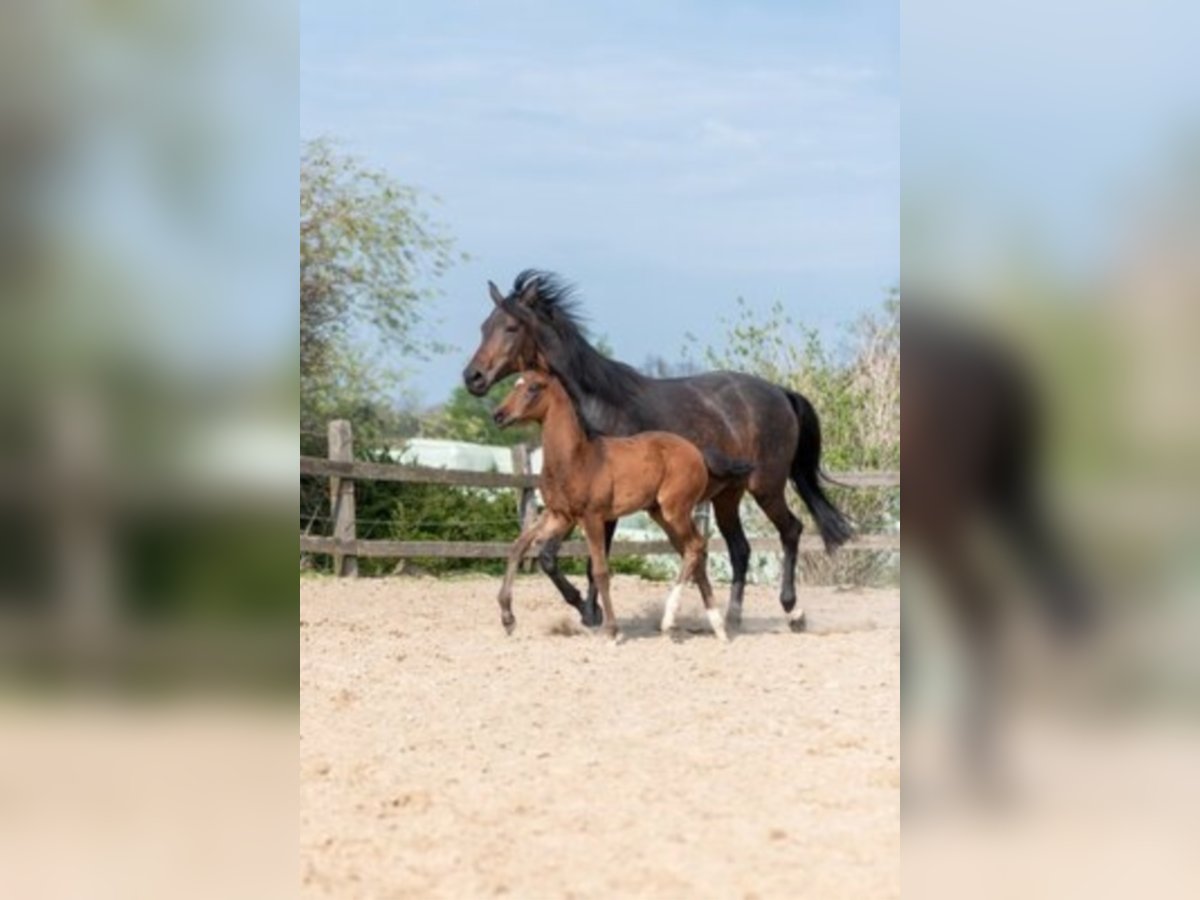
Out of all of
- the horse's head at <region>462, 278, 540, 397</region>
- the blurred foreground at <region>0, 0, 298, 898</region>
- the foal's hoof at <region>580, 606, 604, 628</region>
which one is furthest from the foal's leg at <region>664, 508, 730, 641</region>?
the blurred foreground at <region>0, 0, 298, 898</region>

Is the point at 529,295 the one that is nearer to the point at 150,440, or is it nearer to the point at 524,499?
the point at 524,499

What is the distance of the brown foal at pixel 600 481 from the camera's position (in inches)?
282

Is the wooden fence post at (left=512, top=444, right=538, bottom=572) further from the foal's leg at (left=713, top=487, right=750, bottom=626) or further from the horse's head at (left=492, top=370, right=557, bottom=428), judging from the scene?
the horse's head at (left=492, top=370, right=557, bottom=428)

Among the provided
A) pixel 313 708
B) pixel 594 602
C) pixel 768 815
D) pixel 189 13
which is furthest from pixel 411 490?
pixel 189 13

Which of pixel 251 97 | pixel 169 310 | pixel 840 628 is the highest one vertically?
pixel 251 97

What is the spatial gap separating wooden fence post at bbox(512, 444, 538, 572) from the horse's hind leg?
13.5ft

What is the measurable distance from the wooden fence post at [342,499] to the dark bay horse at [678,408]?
3447 millimetres

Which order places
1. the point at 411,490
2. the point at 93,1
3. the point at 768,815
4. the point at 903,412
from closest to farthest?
the point at 903,412 → the point at 93,1 → the point at 768,815 → the point at 411,490

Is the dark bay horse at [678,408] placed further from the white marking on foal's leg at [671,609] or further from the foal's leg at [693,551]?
the white marking on foal's leg at [671,609]

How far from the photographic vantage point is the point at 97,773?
4.59 ft

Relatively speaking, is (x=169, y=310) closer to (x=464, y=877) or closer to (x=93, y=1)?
(x=93, y=1)

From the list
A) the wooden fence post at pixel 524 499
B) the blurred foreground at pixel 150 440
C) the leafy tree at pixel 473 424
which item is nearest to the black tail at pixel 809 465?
the wooden fence post at pixel 524 499

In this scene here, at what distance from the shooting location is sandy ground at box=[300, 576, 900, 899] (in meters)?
3.01

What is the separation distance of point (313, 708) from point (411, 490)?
7.51 meters
